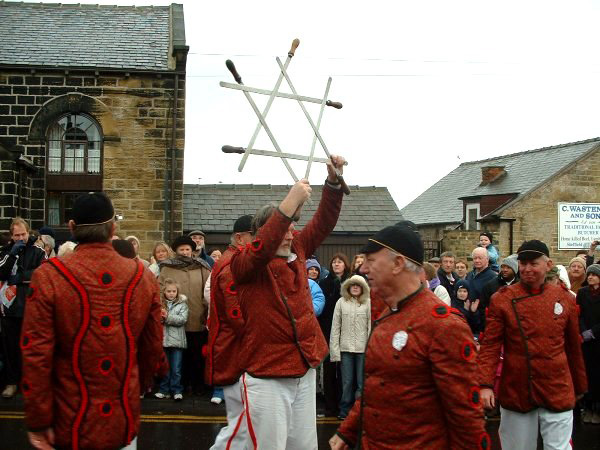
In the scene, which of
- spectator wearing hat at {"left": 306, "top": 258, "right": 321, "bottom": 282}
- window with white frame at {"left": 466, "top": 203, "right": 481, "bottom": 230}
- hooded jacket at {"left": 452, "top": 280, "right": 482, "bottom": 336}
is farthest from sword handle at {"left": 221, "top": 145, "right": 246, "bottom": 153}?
window with white frame at {"left": 466, "top": 203, "right": 481, "bottom": 230}

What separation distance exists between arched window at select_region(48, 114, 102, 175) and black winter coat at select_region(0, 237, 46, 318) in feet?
28.5

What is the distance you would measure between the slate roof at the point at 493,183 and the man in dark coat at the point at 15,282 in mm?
21248

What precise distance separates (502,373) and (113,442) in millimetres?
2999

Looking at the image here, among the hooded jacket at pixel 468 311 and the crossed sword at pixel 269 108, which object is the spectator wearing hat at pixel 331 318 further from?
the crossed sword at pixel 269 108

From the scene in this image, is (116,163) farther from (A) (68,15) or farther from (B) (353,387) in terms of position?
(B) (353,387)

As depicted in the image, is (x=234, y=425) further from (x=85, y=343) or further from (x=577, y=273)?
(x=577, y=273)

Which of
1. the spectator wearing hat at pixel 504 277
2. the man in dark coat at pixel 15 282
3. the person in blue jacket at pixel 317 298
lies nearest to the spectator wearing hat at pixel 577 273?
the spectator wearing hat at pixel 504 277

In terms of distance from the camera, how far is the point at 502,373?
5.53 metres

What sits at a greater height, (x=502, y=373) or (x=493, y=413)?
(x=502, y=373)

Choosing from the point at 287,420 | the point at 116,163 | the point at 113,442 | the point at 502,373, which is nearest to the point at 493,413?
the point at 502,373

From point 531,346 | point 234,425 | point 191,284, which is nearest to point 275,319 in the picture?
point 234,425

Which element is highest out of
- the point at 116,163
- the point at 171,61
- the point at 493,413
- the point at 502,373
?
the point at 171,61

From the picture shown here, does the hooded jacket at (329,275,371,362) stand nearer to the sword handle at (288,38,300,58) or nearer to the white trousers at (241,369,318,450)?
the white trousers at (241,369,318,450)

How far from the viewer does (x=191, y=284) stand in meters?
10.1
